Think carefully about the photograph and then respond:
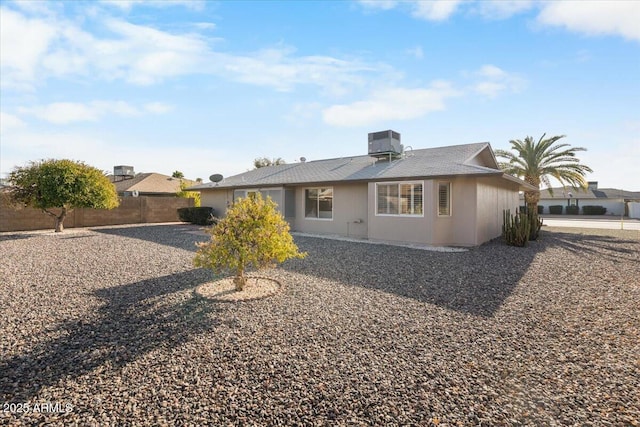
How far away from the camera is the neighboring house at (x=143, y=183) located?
100 ft

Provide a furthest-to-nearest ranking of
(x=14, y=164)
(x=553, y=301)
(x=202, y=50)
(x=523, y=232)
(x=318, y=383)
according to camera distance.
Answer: (x=14, y=164) → (x=523, y=232) → (x=202, y=50) → (x=553, y=301) → (x=318, y=383)

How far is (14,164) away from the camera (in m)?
13.9

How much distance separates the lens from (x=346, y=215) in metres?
14.4

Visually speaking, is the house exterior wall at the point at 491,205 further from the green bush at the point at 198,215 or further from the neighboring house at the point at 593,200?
the neighboring house at the point at 593,200

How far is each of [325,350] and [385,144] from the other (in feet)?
42.2

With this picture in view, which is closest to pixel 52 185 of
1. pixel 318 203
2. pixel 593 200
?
pixel 318 203

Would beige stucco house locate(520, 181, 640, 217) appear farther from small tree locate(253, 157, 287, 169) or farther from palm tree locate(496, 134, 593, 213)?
small tree locate(253, 157, 287, 169)

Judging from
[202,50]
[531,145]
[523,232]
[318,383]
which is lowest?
[318,383]

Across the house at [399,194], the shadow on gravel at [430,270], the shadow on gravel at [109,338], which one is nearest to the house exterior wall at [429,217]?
the house at [399,194]

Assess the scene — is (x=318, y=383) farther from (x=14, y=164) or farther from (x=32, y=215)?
(x=32, y=215)

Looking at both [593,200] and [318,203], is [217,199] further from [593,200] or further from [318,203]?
[593,200]

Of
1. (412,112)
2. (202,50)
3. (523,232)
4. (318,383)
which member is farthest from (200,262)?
(412,112)

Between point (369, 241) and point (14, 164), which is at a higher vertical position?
point (14, 164)

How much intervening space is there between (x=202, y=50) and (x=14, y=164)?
10.6m
